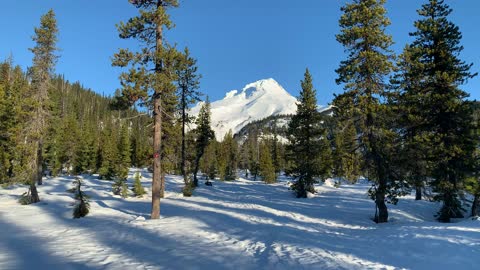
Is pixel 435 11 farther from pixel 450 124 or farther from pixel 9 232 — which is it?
pixel 9 232

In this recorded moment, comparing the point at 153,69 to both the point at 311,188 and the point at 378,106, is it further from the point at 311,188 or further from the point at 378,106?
the point at 311,188

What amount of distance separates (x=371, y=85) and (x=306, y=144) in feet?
46.3

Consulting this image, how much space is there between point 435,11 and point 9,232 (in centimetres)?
2788

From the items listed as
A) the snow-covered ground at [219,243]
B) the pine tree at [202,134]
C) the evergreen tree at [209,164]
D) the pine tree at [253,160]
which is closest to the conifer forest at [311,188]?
the snow-covered ground at [219,243]

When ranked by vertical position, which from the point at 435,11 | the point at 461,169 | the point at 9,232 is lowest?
the point at 9,232

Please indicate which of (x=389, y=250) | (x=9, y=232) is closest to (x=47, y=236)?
(x=9, y=232)

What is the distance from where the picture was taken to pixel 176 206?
909 inches

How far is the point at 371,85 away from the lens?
1911cm

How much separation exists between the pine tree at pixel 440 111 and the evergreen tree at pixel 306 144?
1032 cm

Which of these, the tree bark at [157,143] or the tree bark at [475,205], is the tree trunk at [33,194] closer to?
the tree bark at [157,143]

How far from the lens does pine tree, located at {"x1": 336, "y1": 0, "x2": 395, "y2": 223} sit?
18.6m

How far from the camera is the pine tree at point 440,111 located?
20469 mm

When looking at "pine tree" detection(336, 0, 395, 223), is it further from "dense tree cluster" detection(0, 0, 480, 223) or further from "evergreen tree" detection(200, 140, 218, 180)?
"evergreen tree" detection(200, 140, 218, 180)

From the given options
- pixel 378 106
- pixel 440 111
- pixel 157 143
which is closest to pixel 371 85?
pixel 378 106
